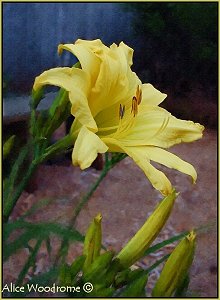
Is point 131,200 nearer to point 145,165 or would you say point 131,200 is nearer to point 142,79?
point 142,79

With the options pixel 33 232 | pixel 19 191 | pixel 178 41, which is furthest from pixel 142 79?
pixel 19 191

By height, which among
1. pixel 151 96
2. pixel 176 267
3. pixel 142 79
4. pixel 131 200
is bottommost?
pixel 131 200

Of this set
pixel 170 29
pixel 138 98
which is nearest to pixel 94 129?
pixel 138 98

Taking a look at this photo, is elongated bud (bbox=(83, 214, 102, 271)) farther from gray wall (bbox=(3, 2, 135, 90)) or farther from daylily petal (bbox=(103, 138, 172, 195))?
gray wall (bbox=(3, 2, 135, 90))

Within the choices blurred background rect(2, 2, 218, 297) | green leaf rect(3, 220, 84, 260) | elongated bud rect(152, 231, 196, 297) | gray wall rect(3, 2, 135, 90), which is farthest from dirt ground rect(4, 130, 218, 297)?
elongated bud rect(152, 231, 196, 297)

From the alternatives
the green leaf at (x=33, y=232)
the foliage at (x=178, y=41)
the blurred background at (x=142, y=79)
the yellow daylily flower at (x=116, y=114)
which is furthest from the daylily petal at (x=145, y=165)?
the foliage at (x=178, y=41)
